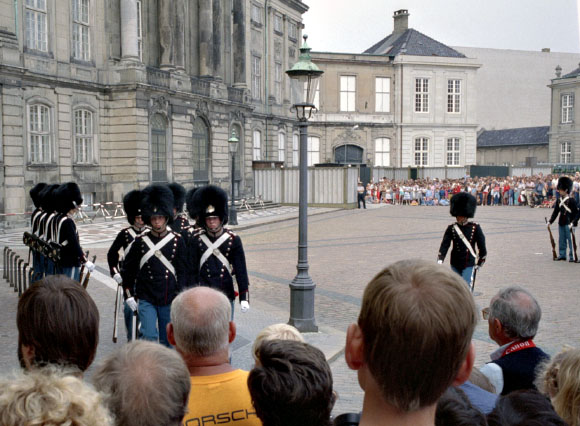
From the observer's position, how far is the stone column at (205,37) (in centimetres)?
3519

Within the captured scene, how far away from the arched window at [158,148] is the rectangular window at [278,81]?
16.4 m

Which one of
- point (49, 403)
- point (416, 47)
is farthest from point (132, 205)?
point (416, 47)

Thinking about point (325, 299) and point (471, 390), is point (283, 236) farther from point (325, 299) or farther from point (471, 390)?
point (471, 390)

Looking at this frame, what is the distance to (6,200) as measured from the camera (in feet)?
73.9

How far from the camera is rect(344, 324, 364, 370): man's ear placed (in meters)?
1.84

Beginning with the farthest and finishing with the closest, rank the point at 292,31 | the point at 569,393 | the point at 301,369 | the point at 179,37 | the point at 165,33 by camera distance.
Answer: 1. the point at 292,31
2. the point at 179,37
3. the point at 165,33
4. the point at 301,369
5. the point at 569,393

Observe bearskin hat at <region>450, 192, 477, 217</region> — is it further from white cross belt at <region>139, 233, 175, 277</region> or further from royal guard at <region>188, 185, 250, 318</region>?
white cross belt at <region>139, 233, 175, 277</region>

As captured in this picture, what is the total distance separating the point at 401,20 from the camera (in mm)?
61656

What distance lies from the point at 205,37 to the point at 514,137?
43.2m

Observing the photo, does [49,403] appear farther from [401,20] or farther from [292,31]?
[401,20]

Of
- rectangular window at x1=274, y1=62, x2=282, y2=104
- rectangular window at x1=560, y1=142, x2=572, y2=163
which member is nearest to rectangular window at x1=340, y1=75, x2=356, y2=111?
rectangular window at x1=274, y1=62, x2=282, y2=104

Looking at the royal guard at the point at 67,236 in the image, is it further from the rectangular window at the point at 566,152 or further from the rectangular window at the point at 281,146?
the rectangular window at the point at 566,152

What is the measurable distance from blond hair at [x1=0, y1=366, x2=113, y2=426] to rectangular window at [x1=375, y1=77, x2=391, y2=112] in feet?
179

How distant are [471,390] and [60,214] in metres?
7.96
